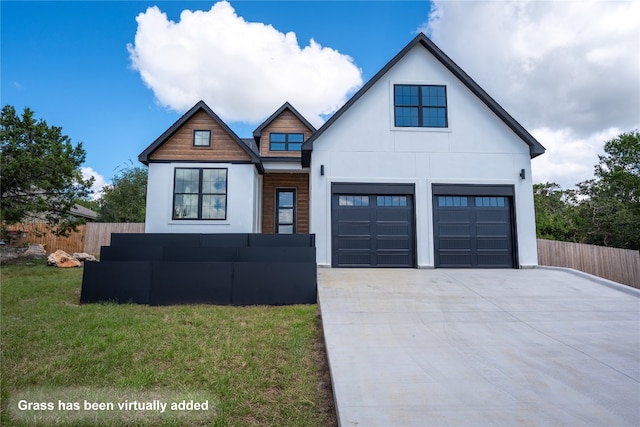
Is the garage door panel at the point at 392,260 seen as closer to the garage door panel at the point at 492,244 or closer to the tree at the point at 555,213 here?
the garage door panel at the point at 492,244

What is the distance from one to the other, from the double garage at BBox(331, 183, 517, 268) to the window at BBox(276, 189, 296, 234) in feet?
14.0

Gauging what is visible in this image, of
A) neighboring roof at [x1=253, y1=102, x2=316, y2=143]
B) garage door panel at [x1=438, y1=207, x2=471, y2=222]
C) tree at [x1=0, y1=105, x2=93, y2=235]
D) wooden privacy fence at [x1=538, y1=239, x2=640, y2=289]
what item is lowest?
wooden privacy fence at [x1=538, y1=239, x2=640, y2=289]

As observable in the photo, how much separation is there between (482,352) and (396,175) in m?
7.16

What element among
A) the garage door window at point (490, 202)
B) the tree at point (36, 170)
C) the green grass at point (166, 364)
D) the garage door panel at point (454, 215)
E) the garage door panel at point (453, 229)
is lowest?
the green grass at point (166, 364)

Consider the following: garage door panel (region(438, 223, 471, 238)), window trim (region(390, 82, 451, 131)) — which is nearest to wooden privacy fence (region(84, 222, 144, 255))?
window trim (region(390, 82, 451, 131))

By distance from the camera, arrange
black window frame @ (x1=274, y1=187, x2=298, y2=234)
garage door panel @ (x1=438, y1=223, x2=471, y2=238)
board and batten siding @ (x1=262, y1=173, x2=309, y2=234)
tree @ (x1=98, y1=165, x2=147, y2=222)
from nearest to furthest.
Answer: garage door panel @ (x1=438, y1=223, x2=471, y2=238), board and batten siding @ (x1=262, y1=173, x2=309, y2=234), black window frame @ (x1=274, y1=187, x2=298, y2=234), tree @ (x1=98, y1=165, x2=147, y2=222)

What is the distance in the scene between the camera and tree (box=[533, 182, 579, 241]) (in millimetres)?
23953

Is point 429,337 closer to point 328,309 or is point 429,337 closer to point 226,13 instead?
point 328,309

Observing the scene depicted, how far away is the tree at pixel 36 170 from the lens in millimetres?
13773

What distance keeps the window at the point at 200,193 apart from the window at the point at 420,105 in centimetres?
637

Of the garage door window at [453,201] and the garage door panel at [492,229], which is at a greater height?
the garage door window at [453,201]

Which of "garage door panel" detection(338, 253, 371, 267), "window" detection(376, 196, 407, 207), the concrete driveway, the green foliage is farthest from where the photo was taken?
the green foliage

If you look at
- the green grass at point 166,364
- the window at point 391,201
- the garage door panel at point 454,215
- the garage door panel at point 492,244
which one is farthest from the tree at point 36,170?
the garage door panel at point 492,244

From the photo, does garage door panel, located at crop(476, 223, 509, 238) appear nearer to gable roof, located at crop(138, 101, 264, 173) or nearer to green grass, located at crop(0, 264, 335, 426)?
green grass, located at crop(0, 264, 335, 426)
